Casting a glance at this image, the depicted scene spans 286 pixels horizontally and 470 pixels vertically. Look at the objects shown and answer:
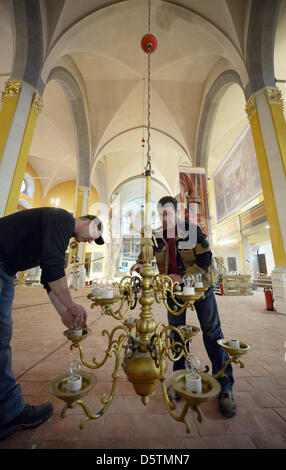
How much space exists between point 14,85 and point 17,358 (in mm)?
5251

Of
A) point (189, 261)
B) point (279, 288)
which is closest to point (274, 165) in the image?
point (279, 288)

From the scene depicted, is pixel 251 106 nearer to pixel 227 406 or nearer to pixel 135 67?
pixel 135 67

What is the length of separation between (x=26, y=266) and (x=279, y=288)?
4.60 metres

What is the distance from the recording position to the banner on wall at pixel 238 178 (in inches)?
339

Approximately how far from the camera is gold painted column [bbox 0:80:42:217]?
3686 mm

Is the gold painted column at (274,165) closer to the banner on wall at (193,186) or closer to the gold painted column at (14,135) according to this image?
the banner on wall at (193,186)

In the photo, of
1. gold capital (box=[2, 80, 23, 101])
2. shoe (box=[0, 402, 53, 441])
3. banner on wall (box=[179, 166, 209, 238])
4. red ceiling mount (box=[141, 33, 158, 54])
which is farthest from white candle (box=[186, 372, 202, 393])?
banner on wall (box=[179, 166, 209, 238])

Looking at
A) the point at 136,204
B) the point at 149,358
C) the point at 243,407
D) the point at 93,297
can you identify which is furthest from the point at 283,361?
the point at 136,204

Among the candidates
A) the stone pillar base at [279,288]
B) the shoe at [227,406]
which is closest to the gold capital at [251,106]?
the stone pillar base at [279,288]

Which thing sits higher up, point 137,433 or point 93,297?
point 93,297

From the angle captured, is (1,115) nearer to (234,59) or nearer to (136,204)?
(234,59)

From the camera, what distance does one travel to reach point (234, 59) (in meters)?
5.09

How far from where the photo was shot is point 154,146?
12312mm

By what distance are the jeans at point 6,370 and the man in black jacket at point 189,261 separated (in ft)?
3.19
